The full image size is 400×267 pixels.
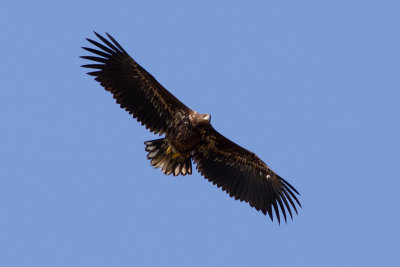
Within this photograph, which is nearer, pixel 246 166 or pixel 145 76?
pixel 145 76

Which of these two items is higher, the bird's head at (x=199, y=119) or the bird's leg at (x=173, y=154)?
the bird's head at (x=199, y=119)

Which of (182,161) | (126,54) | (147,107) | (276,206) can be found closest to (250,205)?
(276,206)

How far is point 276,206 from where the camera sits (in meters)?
22.0

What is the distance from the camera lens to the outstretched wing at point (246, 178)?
865 inches

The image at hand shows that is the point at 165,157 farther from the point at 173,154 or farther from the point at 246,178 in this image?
the point at 246,178

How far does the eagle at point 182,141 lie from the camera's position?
20.6 m

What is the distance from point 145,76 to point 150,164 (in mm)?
2385

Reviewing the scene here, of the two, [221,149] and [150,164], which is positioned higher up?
[221,149]

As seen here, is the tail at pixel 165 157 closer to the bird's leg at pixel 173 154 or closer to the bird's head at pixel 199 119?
the bird's leg at pixel 173 154

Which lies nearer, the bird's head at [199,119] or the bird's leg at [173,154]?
the bird's head at [199,119]

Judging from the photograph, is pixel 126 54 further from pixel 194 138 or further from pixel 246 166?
pixel 246 166

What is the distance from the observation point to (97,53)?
20.5 m

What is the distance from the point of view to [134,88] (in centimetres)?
2081

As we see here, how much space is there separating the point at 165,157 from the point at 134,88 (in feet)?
6.61
